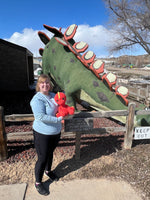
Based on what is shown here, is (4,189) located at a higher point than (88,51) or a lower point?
lower

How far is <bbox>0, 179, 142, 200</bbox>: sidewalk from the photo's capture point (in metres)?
2.18

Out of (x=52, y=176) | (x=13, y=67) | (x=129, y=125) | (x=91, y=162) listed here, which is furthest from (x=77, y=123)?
(x=13, y=67)

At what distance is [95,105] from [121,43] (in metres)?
12.1

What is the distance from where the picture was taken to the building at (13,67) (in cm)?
888

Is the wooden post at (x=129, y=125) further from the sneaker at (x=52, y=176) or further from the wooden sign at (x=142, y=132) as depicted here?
the sneaker at (x=52, y=176)

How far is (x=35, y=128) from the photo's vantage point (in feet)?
6.47

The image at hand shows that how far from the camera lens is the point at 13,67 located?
30.3 feet

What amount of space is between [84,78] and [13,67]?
7.02m

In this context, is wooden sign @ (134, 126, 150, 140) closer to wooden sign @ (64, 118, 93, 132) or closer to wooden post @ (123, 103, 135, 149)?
wooden post @ (123, 103, 135, 149)

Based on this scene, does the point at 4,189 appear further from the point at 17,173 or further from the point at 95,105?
the point at 95,105

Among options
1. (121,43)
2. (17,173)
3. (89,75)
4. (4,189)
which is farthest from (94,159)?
(121,43)

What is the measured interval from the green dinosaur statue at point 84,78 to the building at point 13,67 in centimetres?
525

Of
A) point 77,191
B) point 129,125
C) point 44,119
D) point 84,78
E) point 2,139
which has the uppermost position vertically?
point 84,78

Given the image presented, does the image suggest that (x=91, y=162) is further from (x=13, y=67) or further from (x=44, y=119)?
(x=13, y=67)
